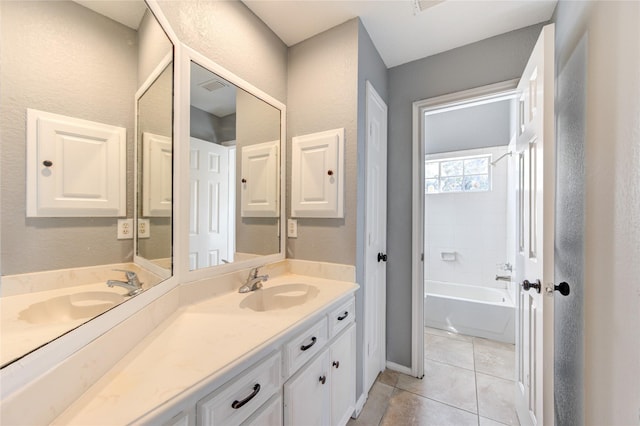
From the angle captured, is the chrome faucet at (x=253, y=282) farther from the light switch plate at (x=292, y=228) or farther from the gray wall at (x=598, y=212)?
the gray wall at (x=598, y=212)

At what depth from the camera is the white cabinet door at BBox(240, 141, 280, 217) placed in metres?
1.56

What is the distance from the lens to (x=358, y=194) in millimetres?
1538

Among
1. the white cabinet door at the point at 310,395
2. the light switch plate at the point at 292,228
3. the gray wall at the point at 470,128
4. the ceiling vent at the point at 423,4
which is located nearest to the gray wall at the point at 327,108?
the light switch plate at the point at 292,228

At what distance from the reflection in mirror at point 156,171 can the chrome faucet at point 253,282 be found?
0.42m

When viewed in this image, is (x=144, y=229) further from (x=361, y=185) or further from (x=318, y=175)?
(x=361, y=185)

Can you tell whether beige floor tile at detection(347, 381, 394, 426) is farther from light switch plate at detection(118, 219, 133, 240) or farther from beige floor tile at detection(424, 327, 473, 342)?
light switch plate at detection(118, 219, 133, 240)

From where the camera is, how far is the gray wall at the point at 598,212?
0.74 meters

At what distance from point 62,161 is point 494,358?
119 inches

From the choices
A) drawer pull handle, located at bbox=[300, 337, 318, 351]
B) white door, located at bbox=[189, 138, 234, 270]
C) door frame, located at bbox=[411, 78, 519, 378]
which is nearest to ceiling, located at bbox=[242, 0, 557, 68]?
door frame, located at bbox=[411, 78, 519, 378]

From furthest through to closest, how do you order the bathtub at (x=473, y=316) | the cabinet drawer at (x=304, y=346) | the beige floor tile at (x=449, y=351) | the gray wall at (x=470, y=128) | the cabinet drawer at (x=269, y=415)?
the gray wall at (x=470, y=128) → the bathtub at (x=473, y=316) → the beige floor tile at (x=449, y=351) → the cabinet drawer at (x=304, y=346) → the cabinet drawer at (x=269, y=415)

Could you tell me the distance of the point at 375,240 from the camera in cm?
184

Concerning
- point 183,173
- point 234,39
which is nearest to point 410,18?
point 234,39

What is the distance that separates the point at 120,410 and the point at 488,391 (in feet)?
7.39

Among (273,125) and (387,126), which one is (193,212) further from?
(387,126)
